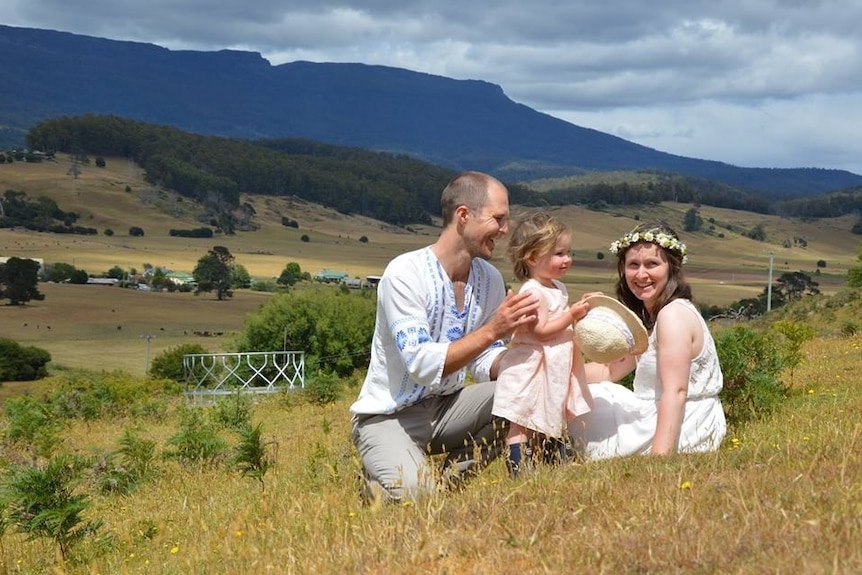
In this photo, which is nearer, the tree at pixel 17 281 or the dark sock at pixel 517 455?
the dark sock at pixel 517 455

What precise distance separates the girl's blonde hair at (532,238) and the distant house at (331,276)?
116090mm

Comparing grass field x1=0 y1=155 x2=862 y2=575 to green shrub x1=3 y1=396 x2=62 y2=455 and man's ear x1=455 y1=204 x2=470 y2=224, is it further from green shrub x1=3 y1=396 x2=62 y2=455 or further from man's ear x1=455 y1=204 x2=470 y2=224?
green shrub x1=3 y1=396 x2=62 y2=455

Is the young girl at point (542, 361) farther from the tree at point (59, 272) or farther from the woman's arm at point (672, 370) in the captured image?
the tree at point (59, 272)

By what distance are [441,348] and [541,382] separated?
2.06 feet

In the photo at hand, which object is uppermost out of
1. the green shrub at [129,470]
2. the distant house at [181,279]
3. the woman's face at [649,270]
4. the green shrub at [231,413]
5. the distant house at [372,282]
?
the woman's face at [649,270]

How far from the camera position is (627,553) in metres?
3.56

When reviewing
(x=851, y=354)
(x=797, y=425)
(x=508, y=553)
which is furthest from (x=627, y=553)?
(x=851, y=354)

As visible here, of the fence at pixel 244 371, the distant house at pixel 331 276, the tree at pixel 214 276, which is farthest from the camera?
the distant house at pixel 331 276

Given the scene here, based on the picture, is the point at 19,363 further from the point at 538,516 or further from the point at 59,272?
the point at 538,516

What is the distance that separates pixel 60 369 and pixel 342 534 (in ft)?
226

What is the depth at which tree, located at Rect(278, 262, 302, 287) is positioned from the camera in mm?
123812

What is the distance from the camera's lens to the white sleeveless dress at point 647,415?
19.1 ft

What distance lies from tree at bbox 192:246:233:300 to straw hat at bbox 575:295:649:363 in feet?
355

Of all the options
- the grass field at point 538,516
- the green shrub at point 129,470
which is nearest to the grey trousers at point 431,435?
the grass field at point 538,516
